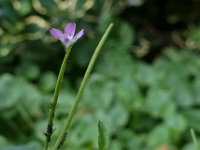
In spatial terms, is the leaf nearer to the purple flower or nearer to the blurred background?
the purple flower

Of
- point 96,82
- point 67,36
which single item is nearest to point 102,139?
point 67,36

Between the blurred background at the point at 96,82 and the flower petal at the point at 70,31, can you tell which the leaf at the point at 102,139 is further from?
the blurred background at the point at 96,82

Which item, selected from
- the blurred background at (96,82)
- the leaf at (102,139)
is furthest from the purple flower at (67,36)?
the blurred background at (96,82)

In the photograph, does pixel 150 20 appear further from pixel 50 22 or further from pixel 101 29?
pixel 50 22

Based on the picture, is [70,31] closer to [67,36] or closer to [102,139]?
[67,36]

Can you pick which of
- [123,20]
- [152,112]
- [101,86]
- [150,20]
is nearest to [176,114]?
[152,112]

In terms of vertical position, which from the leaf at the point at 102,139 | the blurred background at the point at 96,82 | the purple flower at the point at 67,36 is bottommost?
the leaf at the point at 102,139

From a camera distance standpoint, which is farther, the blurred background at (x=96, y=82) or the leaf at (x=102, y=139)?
the blurred background at (x=96, y=82)

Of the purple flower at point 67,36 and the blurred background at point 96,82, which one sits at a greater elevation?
the blurred background at point 96,82
